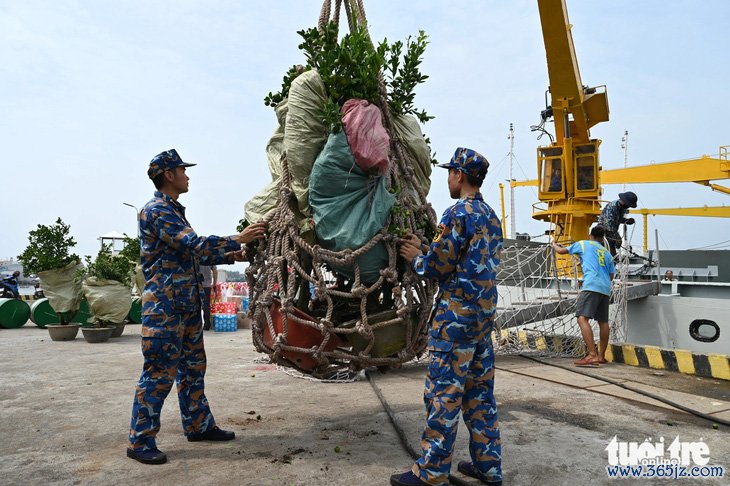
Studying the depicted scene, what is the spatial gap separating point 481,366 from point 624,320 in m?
6.13

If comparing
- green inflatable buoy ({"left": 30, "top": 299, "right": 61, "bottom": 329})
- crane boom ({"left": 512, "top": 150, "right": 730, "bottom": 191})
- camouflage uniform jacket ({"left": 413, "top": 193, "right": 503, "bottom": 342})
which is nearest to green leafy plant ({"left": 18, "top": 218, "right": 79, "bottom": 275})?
green inflatable buoy ({"left": 30, "top": 299, "right": 61, "bottom": 329})

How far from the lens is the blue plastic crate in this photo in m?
10.7

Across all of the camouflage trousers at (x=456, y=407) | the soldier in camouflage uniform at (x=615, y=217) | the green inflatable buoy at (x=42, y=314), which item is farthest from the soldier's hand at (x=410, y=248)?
the green inflatable buoy at (x=42, y=314)

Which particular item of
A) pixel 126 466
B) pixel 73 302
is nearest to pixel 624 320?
pixel 126 466

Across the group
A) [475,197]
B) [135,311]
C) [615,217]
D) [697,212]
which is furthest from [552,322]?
[697,212]

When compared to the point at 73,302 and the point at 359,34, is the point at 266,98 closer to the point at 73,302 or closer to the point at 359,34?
the point at 359,34

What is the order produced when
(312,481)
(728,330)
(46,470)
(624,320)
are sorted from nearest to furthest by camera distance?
1. (312,481)
2. (46,470)
3. (728,330)
4. (624,320)

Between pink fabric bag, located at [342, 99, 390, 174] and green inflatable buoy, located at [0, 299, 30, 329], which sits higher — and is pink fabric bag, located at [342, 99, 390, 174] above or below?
above

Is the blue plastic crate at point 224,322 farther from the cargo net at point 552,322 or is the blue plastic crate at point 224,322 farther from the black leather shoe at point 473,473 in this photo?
the black leather shoe at point 473,473

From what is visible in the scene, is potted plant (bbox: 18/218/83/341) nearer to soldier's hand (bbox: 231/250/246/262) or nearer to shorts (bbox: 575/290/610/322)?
soldier's hand (bbox: 231/250/246/262)

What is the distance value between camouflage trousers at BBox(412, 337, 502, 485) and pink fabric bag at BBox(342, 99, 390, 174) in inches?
43.0

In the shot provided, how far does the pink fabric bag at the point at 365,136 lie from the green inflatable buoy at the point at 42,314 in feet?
32.1

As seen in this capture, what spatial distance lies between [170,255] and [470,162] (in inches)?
79.2

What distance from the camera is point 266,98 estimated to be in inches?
144
